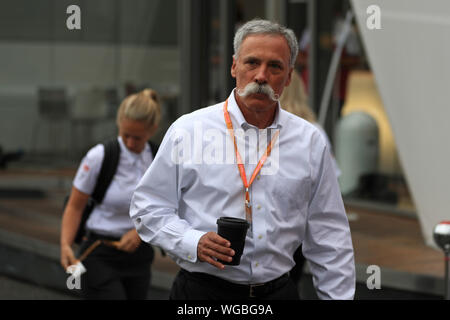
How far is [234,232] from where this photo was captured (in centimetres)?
287

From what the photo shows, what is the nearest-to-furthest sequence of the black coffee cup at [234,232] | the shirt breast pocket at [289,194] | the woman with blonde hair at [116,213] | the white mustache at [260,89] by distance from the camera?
1. the black coffee cup at [234,232]
2. the white mustache at [260,89]
3. the shirt breast pocket at [289,194]
4. the woman with blonde hair at [116,213]

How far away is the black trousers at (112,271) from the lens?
4.67 metres

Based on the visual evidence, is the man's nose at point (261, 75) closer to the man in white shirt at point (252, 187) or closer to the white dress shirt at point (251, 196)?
the man in white shirt at point (252, 187)

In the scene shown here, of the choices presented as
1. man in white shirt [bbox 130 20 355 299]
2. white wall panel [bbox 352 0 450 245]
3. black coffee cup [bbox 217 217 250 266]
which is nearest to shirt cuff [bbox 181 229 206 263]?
man in white shirt [bbox 130 20 355 299]

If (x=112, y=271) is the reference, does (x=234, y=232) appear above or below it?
above

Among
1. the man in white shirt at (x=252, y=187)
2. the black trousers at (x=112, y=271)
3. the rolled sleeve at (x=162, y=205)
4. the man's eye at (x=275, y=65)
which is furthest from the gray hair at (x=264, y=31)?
the black trousers at (x=112, y=271)

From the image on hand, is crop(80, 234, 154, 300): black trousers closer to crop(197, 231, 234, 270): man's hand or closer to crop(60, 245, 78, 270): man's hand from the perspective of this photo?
→ crop(60, 245, 78, 270): man's hand

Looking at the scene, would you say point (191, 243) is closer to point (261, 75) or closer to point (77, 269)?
point (261, 75)

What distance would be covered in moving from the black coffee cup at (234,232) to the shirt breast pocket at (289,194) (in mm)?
238

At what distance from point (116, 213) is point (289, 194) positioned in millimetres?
1850

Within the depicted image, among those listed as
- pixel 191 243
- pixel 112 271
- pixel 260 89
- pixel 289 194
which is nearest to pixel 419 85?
pixel 112 271
